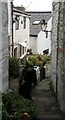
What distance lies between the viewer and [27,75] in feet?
33.3

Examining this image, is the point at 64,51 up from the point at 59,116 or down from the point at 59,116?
up

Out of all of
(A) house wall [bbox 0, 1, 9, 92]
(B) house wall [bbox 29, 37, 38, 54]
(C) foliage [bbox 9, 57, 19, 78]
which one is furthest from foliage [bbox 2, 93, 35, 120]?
(B) house wall [bbox 29, 37, 38, 54]

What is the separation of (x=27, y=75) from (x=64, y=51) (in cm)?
156

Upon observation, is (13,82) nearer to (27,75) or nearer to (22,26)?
(27,75)

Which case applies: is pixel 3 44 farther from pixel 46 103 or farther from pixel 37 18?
pixel 37 18

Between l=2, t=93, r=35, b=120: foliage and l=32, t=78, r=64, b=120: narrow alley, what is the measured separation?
1043 millimetres

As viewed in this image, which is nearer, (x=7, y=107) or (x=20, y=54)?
(x=7, y=107)

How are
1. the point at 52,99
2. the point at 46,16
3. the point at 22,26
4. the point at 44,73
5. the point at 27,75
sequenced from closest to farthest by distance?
the point at 27,75, the point at 52,99, the point at 44,73, the point at 22,26, the point at 46,16

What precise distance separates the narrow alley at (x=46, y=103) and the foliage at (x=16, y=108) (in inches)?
41.1

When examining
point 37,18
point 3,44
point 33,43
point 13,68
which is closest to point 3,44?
point 3,44

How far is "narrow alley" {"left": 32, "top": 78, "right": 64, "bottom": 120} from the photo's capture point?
933cm

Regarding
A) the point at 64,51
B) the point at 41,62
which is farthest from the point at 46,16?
the point at 64,51

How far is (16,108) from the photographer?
7.70 m

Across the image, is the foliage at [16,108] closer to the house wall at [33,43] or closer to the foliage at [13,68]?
the foliage at [13,68]
